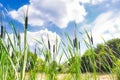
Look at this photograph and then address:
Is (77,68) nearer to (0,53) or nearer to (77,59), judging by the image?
(77,59)

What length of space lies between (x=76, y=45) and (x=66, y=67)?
1.08 meters

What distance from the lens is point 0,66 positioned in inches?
51.2

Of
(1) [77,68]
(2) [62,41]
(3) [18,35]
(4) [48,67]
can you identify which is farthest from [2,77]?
(2) [62,41]

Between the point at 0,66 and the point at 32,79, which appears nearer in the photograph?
the point at 0,66

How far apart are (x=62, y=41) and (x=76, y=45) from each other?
41cm

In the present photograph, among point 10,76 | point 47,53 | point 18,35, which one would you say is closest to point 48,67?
point 47,53

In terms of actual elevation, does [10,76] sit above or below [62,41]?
below

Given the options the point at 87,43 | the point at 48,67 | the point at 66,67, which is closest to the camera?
the point at 87,43

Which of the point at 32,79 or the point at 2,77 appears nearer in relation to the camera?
the point at 2,77

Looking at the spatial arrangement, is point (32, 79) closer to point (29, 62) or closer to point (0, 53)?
point (29, 62)

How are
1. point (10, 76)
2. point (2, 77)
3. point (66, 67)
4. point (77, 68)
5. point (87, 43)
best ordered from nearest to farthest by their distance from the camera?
point (2, 77) → point (77, 68) → point (10, 76) → point (87, 43) → point (66, 67)

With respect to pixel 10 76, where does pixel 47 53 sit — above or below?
above

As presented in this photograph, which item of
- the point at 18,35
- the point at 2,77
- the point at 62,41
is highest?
the point at 62,41

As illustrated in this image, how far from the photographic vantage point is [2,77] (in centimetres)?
129
